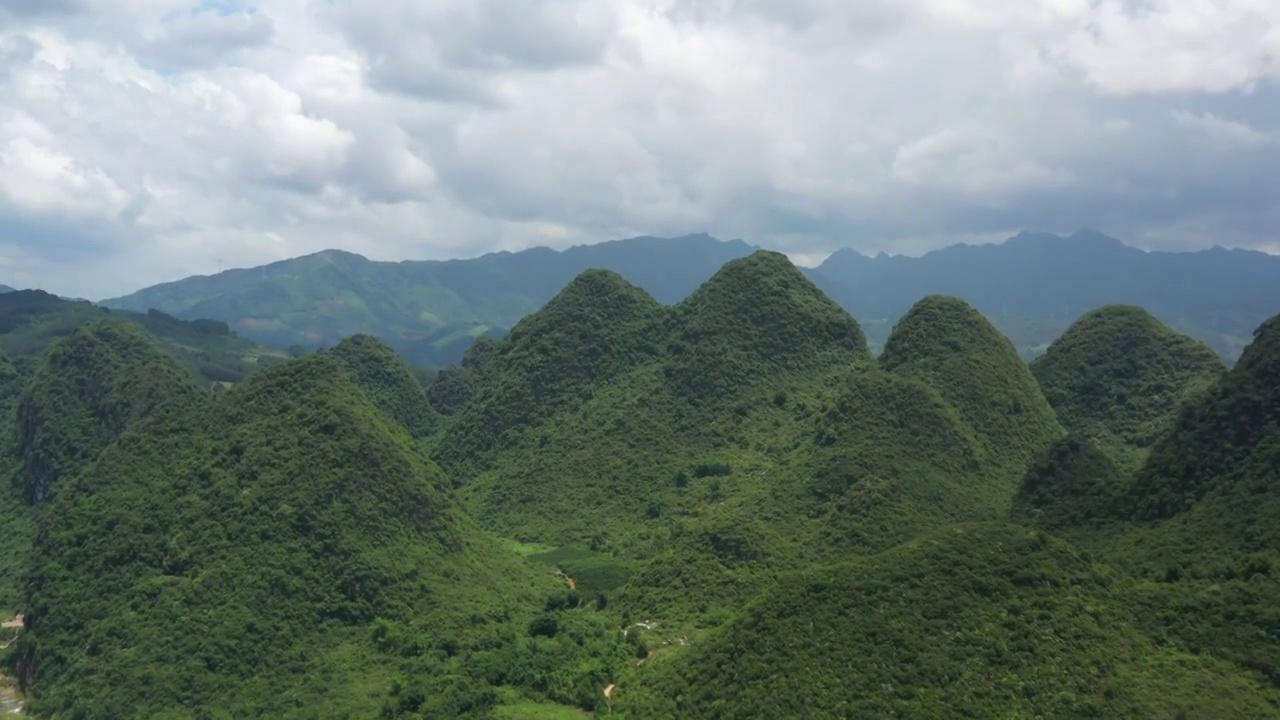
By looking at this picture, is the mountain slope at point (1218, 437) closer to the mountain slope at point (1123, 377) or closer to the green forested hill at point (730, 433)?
the green forested hill at point (730, 433)

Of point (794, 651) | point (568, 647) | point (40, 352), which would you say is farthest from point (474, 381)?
point (794, 651)

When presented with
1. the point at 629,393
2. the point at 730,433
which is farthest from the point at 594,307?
the point at 730,433

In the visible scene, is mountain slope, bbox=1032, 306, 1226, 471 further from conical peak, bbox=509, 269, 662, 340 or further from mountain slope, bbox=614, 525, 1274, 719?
mountain slope, bbox=614, 525, 1274, 719

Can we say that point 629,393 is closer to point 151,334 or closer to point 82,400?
point 82,400

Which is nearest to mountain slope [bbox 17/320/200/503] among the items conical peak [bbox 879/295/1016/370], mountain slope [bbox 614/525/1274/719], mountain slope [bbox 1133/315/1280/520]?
conical peak [bbox 879/295/1016/370]

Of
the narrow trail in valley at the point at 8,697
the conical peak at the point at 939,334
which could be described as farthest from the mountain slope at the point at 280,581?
the conical peak at the point at 939,334

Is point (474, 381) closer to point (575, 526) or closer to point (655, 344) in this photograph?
Result: point (655, 344)
